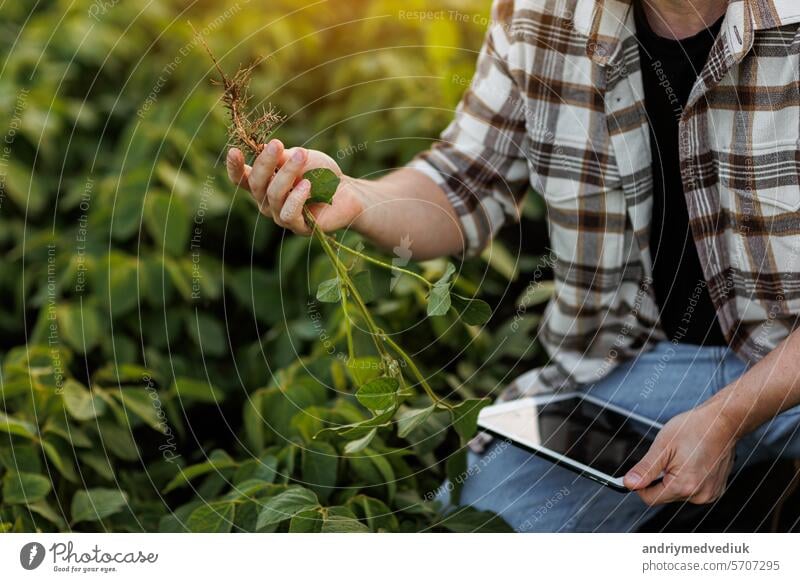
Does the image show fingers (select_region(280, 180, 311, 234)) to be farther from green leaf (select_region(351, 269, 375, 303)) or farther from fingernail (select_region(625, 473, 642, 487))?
fingernail (select_region(625, 473, 642, 487))

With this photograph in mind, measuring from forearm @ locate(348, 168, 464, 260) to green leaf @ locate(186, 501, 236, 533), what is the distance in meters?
0.27

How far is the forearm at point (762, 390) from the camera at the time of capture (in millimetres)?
743

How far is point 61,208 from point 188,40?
0.37 m

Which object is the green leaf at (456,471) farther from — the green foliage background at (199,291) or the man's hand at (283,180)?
the man's hand at (283,180)

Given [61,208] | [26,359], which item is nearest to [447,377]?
[26,359]

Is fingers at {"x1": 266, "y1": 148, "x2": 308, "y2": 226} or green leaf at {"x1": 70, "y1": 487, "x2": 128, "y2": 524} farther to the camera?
green leaf at {"x1": 70, "y1": 487, "x2": 128, "y2": 524}

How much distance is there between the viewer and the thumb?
724mm

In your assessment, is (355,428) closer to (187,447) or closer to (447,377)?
(447,377)

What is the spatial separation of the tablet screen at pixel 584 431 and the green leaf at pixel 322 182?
28cm

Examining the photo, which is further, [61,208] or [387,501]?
[61,208]

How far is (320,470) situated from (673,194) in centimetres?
41

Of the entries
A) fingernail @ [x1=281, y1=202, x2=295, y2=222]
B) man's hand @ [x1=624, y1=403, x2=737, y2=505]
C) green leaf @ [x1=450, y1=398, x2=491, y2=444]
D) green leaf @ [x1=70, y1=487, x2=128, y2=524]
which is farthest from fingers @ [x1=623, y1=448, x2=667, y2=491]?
green leaf @ [x1=70, y1=487, x2=128, y2=524]

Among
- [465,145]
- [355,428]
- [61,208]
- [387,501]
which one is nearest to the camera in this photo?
[355,428]
